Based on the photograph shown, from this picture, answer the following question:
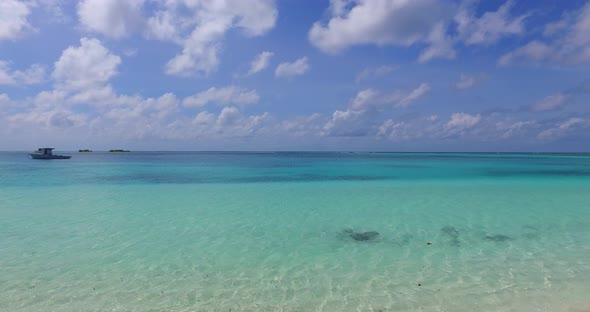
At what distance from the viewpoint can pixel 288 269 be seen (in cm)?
698

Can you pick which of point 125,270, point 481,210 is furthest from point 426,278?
point 481,210

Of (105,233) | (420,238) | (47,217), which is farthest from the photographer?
(47,217)

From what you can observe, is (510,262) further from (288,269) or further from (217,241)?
(217,241)

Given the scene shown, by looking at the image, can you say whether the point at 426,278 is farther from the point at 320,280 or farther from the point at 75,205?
the point at 75,205

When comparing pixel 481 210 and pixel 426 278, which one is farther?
pixel 481 210

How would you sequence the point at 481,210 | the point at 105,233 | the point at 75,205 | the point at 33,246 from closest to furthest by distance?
the point at 33,246 → the point at 105,233 → the point at 481,210 → the point at 75,205

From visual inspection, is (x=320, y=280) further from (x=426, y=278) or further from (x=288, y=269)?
(x=426, y=278)

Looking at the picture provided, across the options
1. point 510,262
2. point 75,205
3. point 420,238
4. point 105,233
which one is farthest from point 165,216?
point 510,262

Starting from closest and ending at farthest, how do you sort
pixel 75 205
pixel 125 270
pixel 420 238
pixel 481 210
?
pixel 125 270 → pixel 420 238 → pixel 481 210 → pixel 75 205

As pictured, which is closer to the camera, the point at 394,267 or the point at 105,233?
the point at 394,267

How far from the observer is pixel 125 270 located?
22.7 ft

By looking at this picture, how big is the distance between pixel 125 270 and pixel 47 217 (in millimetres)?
7570

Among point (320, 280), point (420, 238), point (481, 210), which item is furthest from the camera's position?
point (481, 210)

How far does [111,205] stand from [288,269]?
11.2m
